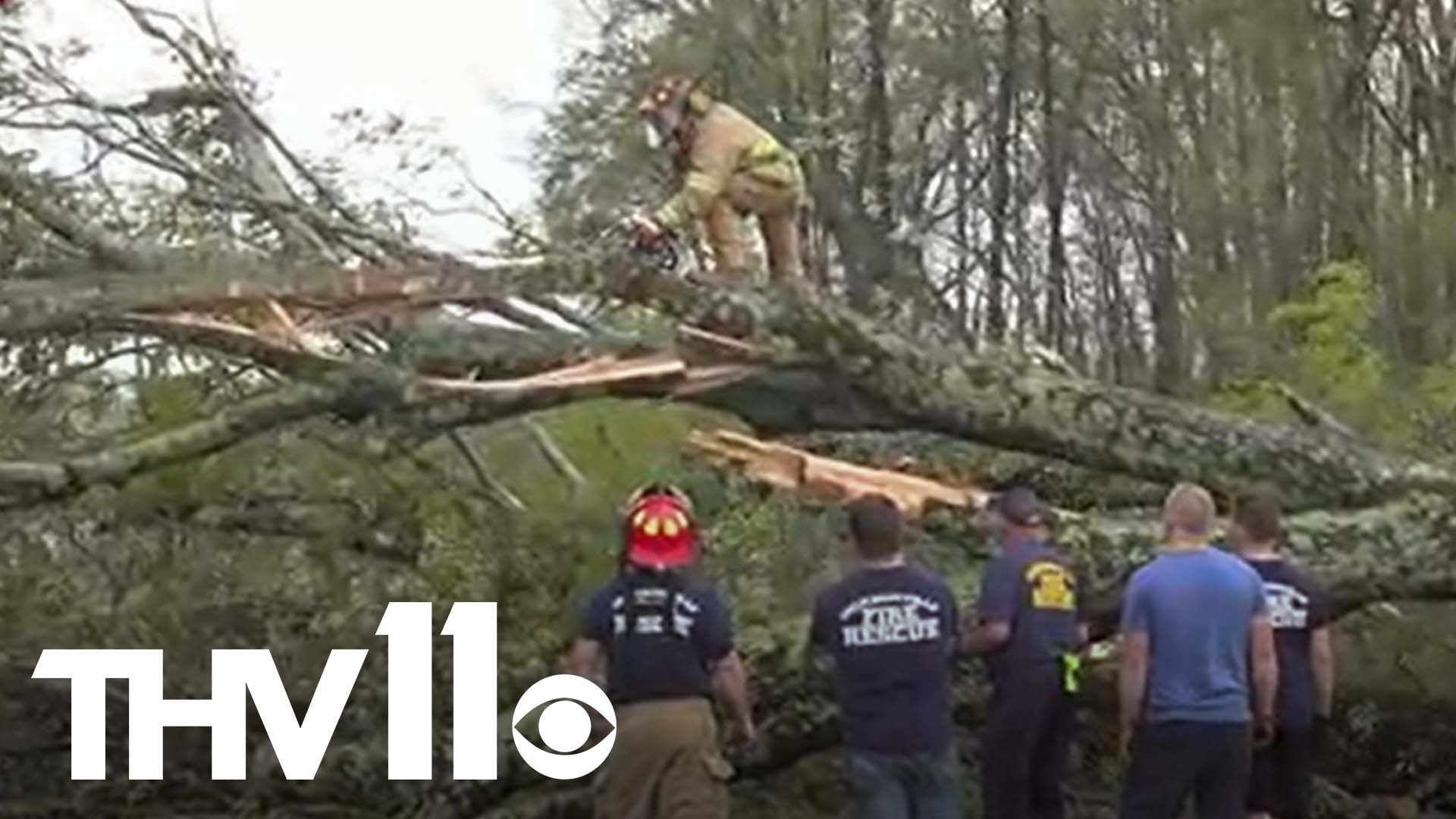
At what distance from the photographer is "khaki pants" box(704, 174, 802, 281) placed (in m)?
9.44

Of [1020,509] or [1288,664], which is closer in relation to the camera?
[1020,509]

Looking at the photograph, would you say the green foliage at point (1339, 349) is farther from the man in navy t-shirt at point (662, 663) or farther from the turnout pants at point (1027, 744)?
the man in navy t-shirt at point (662, 663)

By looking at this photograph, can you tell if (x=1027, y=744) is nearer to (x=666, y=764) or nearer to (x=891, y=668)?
(x=891, y=668)

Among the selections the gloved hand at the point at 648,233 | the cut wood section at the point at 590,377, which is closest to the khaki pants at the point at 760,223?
the gloved hand at the point at 648,233

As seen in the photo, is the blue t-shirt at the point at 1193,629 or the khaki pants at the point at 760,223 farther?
the khaki pants at the point at 760,223

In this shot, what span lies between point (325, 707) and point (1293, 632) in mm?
3266

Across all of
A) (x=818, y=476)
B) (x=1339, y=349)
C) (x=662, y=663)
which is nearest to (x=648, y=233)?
(x=818, y=476)

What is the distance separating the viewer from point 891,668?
7629mm

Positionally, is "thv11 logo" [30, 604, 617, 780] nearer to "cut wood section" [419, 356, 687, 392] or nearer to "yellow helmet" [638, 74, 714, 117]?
"cut wood section" [419, 356, 687, 392]

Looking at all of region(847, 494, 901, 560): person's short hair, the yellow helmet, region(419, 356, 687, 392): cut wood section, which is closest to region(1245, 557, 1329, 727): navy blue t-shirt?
region(847, 494, 901, 560): person's short hair

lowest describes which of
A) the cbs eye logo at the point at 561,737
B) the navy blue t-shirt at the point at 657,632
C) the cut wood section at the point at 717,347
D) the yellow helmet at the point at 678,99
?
the cbs eye logo at the point at 561,737

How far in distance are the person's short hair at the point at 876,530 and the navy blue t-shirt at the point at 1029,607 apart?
0.59 metres

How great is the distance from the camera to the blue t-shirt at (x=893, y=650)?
7.60m

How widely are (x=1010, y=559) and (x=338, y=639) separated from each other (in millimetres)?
2576
